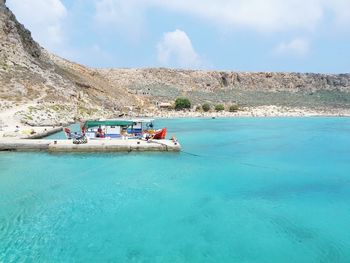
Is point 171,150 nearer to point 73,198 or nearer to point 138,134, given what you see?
point 138,134

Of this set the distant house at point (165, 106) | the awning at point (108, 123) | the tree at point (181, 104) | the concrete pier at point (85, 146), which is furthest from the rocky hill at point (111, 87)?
the concrete pier at point (85, 146)

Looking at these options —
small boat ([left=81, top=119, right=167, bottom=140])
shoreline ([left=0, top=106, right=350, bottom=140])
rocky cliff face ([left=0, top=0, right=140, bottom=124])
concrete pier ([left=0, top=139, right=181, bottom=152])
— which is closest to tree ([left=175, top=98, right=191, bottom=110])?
shoreline ([left=0, top=106, right=350, bottom=140])

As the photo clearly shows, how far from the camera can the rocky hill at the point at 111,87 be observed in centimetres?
6906

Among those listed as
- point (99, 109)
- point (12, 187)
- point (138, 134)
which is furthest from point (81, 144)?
point (99, 109)

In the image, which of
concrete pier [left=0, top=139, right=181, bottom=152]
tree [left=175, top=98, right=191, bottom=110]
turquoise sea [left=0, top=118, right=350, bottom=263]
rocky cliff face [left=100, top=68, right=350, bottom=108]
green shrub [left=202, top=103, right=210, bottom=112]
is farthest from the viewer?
rocky cliff face [left=100, top=68, right=350, bottom=108]

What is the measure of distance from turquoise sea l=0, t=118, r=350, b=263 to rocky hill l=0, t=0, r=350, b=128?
30.6m

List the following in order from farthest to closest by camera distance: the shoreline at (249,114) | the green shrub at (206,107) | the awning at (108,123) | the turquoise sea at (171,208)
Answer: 1. the green shrub at (206,107)
2. the shoreline at (249,114)
3. the awning at (108,123)
4. the turquoise sea at (171,208)

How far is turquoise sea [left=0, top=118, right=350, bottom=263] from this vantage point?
1588 cm

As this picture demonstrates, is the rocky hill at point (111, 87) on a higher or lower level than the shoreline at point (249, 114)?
higher

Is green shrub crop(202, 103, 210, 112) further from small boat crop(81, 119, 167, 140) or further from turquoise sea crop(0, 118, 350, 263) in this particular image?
turquoise sea crop(0, 118, 350, 263)

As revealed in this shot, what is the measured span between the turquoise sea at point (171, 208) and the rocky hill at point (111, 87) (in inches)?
1205

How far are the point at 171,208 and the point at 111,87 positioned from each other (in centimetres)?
9218

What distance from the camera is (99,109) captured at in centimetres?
8619

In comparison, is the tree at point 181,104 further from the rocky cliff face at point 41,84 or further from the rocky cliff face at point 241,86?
the rocky cliff face at point 241,86
